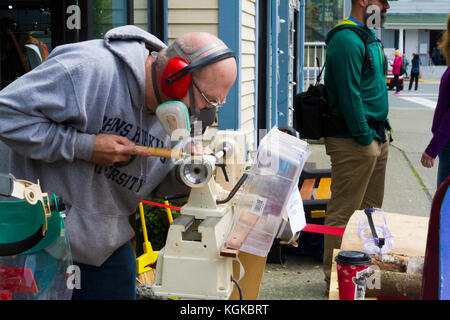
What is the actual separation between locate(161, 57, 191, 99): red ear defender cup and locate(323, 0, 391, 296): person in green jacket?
7.68ft

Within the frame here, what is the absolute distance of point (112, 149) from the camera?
2.05 meters

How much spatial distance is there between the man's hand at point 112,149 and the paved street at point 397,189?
2.82 metres

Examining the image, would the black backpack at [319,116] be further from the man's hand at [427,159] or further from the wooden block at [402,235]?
the wooden block at [402,235]

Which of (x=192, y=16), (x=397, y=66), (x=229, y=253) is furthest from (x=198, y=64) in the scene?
(x=397, y=66)

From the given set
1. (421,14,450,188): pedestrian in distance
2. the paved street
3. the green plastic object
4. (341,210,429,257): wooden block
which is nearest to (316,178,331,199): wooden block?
the paved street

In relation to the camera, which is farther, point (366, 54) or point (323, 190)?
point (323, 190)

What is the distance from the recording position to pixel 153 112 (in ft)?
7.57

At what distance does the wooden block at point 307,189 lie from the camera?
6.03 metres

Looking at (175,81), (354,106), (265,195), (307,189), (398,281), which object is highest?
(175,81)

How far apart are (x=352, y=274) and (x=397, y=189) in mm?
6711

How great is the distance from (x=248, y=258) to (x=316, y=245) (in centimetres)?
317

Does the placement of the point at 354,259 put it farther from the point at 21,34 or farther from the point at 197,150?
the point at 21,34

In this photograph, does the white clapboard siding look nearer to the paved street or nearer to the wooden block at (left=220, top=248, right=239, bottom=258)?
the paved street
